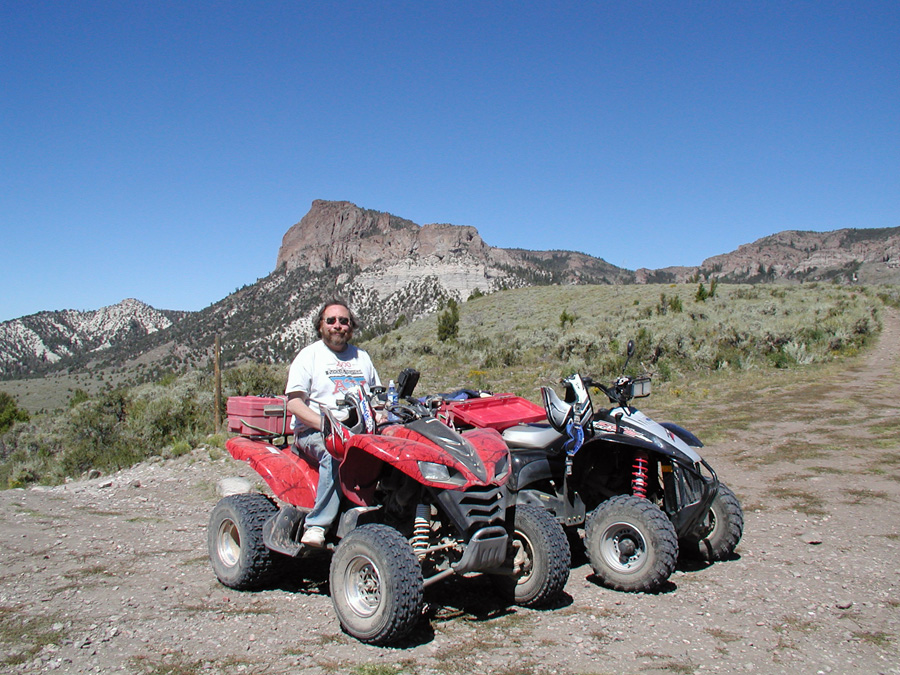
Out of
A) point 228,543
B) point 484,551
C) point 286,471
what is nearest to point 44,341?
point 228,543

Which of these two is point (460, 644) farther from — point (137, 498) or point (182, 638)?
point (137, 498)

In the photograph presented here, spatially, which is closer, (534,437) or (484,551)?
(484,551)

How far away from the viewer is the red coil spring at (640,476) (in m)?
5.03

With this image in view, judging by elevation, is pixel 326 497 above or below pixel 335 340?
below

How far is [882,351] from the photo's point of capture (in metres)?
20.5

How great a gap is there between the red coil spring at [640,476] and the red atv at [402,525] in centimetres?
106

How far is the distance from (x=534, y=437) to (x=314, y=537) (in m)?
2.17

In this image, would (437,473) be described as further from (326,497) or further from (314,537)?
(314,537)

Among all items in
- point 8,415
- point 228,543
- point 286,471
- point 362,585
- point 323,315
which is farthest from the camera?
point 8,415

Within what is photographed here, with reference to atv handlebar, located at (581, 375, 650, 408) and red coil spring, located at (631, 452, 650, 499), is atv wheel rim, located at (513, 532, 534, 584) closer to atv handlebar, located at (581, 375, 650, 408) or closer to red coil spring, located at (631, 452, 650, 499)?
red coil spring, located at (631, 452, 650, 499)

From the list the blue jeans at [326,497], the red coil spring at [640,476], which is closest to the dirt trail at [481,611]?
the blue jeans at [326,497]

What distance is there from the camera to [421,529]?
13.1 ft

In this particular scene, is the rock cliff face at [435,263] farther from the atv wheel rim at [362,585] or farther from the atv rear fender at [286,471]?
the atv wheel rim at [362,585]

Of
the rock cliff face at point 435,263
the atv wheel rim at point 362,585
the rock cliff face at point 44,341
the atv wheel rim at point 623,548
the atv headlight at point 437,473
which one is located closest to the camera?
the atv headlight at point 437,473
